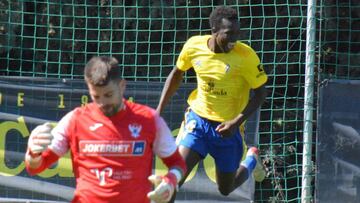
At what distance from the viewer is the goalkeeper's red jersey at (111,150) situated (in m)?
5.21

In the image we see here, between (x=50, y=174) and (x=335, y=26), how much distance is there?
3.30 metres

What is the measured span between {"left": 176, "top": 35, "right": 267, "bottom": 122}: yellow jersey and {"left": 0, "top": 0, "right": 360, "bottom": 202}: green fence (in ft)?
6.95

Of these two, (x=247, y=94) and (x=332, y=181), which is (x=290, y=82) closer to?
(x=332, y=181)

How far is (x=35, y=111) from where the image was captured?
9109 millimetres

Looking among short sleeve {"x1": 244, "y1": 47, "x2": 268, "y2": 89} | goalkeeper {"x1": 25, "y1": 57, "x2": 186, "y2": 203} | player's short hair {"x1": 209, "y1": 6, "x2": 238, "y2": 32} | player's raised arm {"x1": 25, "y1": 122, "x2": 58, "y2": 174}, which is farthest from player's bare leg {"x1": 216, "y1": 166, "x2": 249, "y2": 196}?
player's raised arm {"x1": 25, "y1": 122, "x2": 58, "y2": 174}

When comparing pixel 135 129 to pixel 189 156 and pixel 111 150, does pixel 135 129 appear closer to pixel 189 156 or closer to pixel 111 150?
pixel 111 150

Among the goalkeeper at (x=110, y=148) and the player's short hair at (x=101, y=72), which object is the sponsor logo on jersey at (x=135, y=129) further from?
the player's short hair at (x=101, y=72)

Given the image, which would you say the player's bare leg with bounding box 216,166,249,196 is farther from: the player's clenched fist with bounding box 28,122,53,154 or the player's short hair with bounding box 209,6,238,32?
A: the player's clenched fist with bounding box 28,122,53,154

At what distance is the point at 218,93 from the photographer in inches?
304

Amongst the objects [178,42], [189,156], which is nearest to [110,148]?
[189,156]

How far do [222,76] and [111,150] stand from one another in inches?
101

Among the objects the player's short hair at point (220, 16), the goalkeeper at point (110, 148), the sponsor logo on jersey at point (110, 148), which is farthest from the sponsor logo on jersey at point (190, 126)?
the sponsor logo on jersey at point (110, 148)

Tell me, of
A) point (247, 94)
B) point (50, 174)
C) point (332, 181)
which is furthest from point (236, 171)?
point (50, 174)

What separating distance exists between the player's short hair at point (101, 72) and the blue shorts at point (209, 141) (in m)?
2.60
